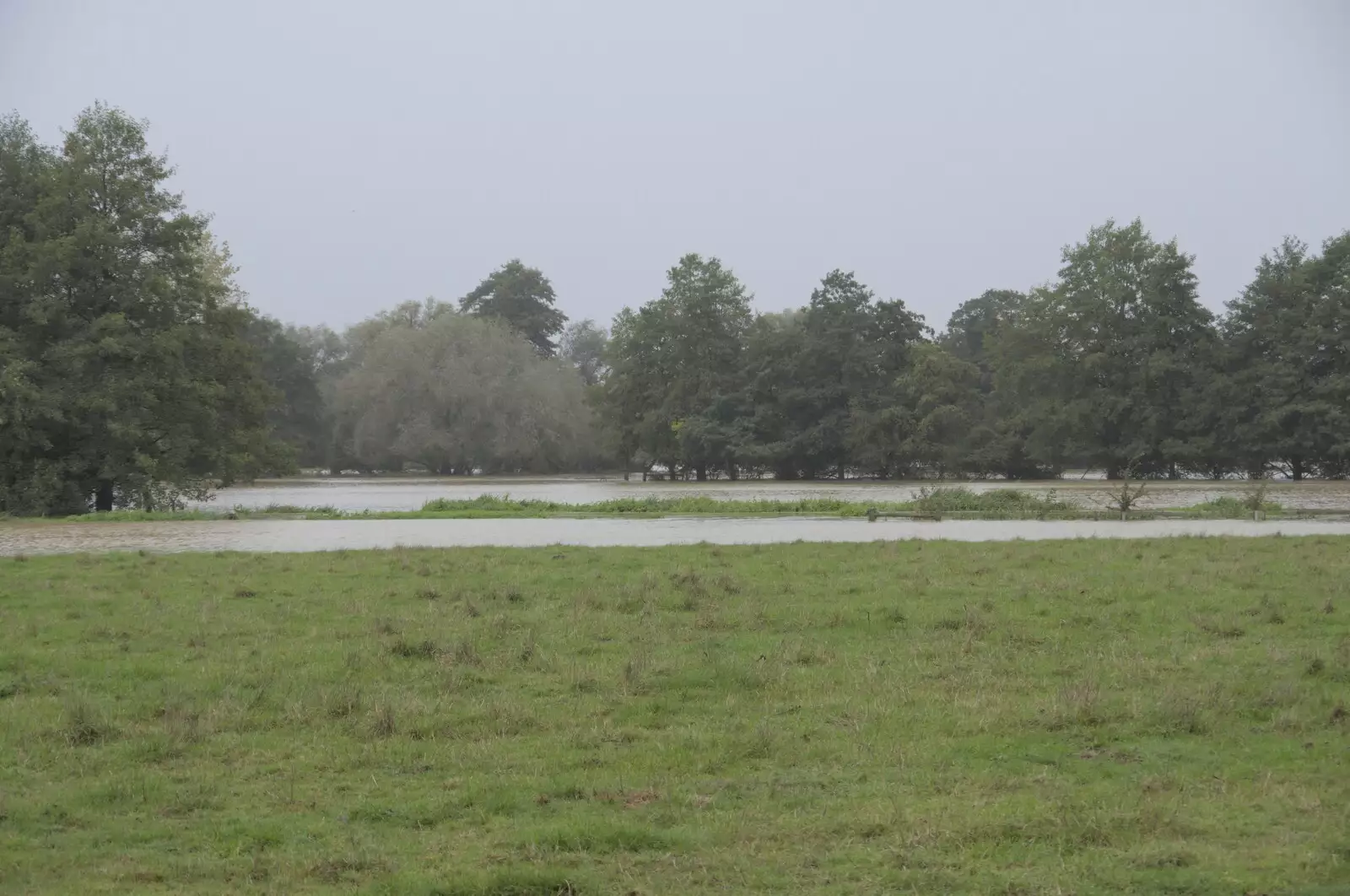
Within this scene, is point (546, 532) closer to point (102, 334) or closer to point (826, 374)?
point (102, 334)

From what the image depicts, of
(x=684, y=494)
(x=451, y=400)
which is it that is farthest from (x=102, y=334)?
(x=451, y=400)

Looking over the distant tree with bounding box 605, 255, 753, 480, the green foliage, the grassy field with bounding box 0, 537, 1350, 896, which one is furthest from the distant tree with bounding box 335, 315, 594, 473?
the grassy field with bounding box 0, 537, 1350, 896

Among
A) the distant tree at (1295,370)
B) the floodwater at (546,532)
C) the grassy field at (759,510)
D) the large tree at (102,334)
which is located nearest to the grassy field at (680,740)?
the floodwater at (546,532)

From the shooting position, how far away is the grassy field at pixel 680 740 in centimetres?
582

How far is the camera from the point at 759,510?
3944 centimetres

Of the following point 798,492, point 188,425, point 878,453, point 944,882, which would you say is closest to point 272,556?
point 944,882

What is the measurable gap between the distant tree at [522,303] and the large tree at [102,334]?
81.2 meters

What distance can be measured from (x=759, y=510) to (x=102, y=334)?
79.3 feet

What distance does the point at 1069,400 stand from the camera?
275ft

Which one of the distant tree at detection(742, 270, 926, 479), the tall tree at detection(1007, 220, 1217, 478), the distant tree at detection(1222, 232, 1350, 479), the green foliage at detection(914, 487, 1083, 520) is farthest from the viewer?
the distant tree at detection(742, 270, 926, 479)

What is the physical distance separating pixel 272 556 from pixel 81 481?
2523 centimetres

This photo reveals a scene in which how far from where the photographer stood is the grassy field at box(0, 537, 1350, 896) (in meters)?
5.82

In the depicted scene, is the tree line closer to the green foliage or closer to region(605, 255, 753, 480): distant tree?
region(605, 255, 753, 480): distant tree

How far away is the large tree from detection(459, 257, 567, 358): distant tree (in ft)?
266
